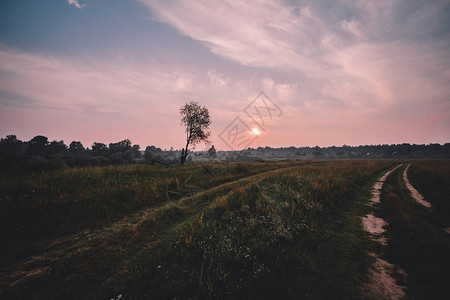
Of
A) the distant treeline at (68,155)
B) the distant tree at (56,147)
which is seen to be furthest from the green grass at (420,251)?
the distant tree at (56,147)

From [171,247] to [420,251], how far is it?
8.32m

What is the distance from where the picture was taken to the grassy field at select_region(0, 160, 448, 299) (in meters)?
3.64

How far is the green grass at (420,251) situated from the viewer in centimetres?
398

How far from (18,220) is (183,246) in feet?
21.7

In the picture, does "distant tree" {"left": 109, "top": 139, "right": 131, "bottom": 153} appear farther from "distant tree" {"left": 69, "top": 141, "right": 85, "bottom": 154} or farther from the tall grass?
the tall grass

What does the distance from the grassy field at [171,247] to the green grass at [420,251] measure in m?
0.94

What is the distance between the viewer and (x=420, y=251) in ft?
17.5

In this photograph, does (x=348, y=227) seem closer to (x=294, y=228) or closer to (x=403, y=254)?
(x=403, y=254)

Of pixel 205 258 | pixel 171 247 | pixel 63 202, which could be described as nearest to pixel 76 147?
pixel 63 202

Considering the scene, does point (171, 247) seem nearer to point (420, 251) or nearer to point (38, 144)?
point (420, 251)

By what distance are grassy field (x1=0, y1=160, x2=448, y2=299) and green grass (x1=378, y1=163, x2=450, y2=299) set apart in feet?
3.07

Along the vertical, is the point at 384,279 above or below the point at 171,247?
below

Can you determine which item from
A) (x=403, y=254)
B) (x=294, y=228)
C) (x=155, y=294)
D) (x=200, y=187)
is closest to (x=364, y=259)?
(x=403, y=254)

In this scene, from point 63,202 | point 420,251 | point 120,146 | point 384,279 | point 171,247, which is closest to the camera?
point 384,279
